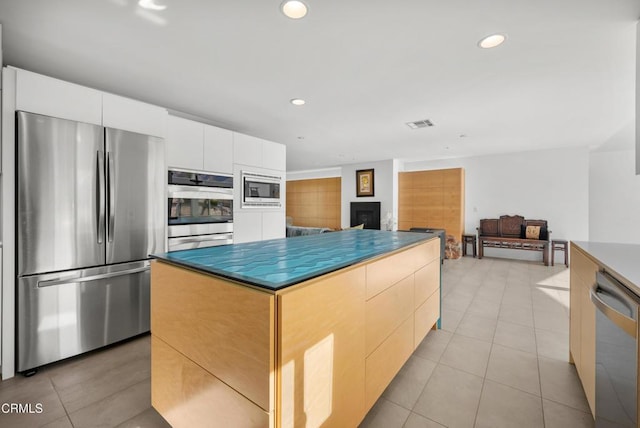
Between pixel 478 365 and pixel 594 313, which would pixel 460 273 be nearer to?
pixel 478 365

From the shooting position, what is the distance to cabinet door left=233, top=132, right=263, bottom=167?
11.8 ft

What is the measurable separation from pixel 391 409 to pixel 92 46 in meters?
3.31

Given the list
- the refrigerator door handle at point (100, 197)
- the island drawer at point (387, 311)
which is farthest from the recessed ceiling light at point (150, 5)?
the island drawer at point (387, 311)

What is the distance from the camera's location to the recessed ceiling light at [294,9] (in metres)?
1.57

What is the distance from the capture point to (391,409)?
1.59 metres

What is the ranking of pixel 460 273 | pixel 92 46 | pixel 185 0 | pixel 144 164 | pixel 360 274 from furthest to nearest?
pixel 460 273 → pixel 144 164 → pixel 92 46 → pixel 185 0 → pixel 360 274

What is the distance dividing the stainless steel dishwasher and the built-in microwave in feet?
11.4

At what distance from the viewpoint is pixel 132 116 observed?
2418mm

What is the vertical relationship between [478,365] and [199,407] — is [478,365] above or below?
below

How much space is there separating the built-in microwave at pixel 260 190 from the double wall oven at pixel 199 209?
0.90 ft

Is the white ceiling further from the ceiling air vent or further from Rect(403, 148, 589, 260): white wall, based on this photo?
Rect(403, 148, 589, 260): white wall

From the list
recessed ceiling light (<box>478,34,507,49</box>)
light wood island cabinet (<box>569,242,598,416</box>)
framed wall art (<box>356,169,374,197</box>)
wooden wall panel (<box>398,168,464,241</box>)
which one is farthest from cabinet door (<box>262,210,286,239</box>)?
wooden wall panel (<box>398,168,464,241</box>)

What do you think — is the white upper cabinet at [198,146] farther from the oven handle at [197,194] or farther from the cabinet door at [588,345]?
the cabinet door at [588,345]

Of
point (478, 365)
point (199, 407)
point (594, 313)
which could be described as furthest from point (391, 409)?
point (594, 313)
